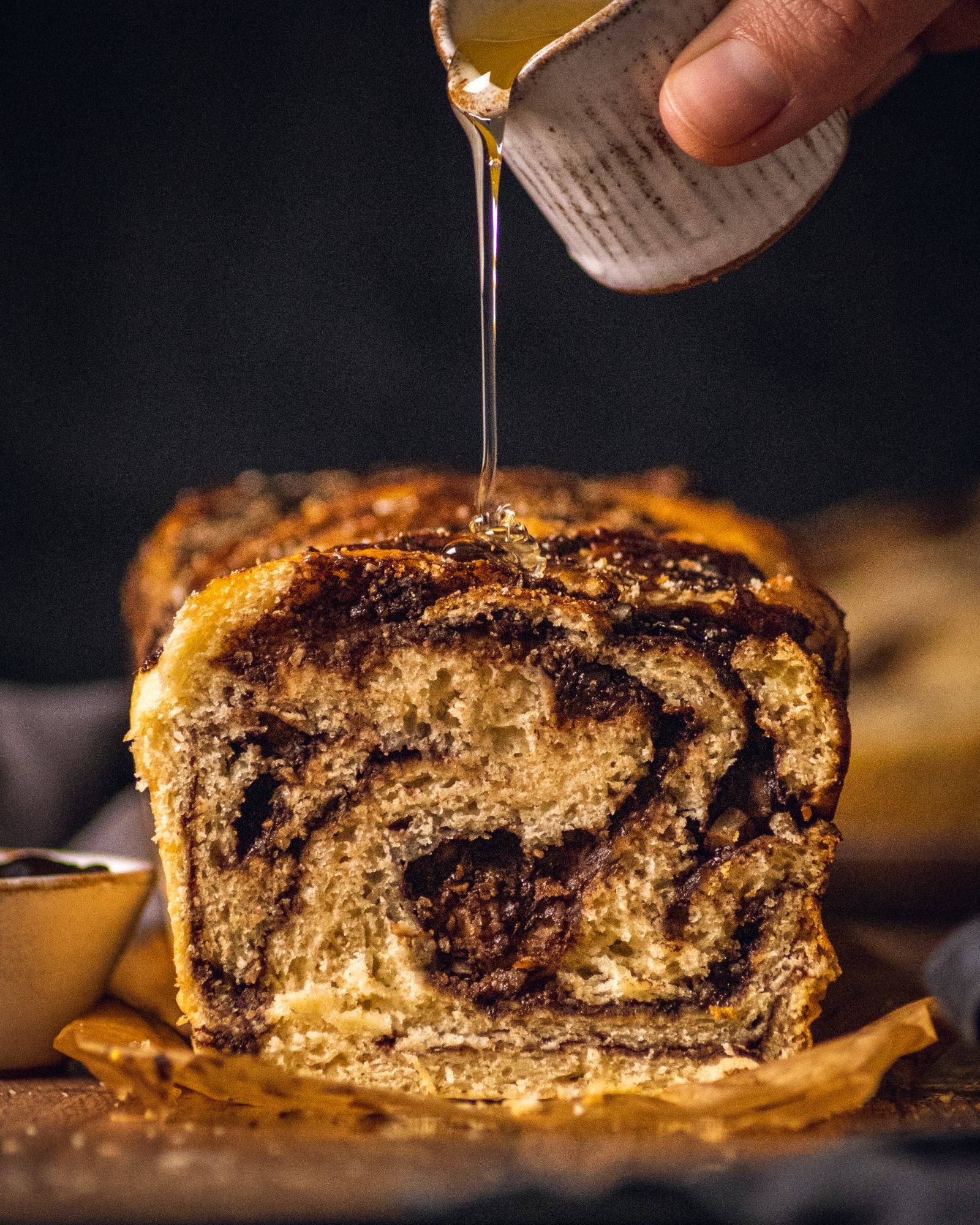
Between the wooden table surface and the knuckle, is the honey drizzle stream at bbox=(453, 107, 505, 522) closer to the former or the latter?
the knuckle

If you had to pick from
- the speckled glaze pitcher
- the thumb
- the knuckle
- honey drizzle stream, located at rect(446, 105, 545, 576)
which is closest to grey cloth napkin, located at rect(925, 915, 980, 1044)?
honey drizzle stream, located at rect(446, 105, 545, 576)

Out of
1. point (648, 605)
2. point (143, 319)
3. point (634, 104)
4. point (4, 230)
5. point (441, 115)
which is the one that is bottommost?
point (648, 605)

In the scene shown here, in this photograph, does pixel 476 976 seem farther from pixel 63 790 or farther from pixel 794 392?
pixel 794 392

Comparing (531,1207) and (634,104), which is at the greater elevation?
(634,104)

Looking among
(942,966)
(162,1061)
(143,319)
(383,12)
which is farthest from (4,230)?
(942,966)

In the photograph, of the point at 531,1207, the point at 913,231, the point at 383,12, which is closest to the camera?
the point at 531,1207

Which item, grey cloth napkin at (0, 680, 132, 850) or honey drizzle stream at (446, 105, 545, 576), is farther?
grey cloth napkin at (0, 680, 132, 850)

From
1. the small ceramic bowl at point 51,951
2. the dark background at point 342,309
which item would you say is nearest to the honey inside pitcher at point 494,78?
the small ceramic bowl at point 51,951
